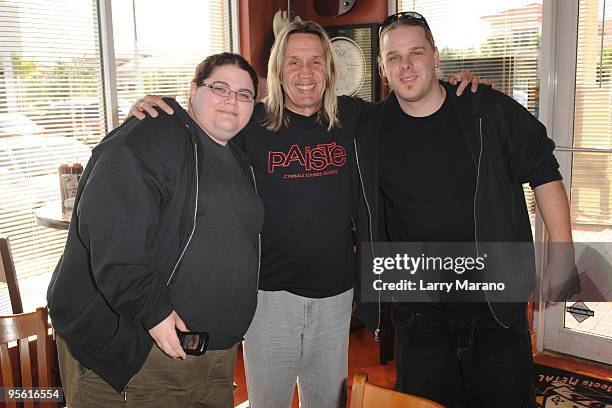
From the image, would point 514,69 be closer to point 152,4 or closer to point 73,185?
point 152,4

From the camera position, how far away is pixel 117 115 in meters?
3.43

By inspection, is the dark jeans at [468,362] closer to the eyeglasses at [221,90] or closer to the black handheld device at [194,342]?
the black handheld device at [194,342]

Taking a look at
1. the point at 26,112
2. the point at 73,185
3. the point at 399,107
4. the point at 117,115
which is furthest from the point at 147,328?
the point at 117,115

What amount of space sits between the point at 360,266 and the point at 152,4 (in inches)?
93.7

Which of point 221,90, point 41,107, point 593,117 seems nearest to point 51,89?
point 41,107

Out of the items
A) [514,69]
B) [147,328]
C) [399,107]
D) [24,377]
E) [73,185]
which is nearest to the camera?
[147,328]

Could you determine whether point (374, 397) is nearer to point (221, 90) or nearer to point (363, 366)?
point (221, 90)

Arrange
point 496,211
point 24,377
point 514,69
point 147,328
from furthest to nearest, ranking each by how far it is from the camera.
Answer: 1. point 514,69
2. point 496,211
3. point 24,377
4. point 147,328

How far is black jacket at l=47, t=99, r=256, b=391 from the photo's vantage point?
1357 millimetres

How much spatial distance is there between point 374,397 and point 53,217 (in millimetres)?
1943

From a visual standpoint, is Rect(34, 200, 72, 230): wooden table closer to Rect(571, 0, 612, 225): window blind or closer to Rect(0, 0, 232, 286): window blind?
Rect(0, 0, 232, 286): window blind

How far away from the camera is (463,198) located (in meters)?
1.79

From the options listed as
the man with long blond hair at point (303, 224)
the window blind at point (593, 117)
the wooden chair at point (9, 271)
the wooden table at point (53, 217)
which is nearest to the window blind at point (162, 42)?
the wooden table at point (53, 217)

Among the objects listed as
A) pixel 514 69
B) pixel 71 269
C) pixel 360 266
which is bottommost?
pixel 360 266
